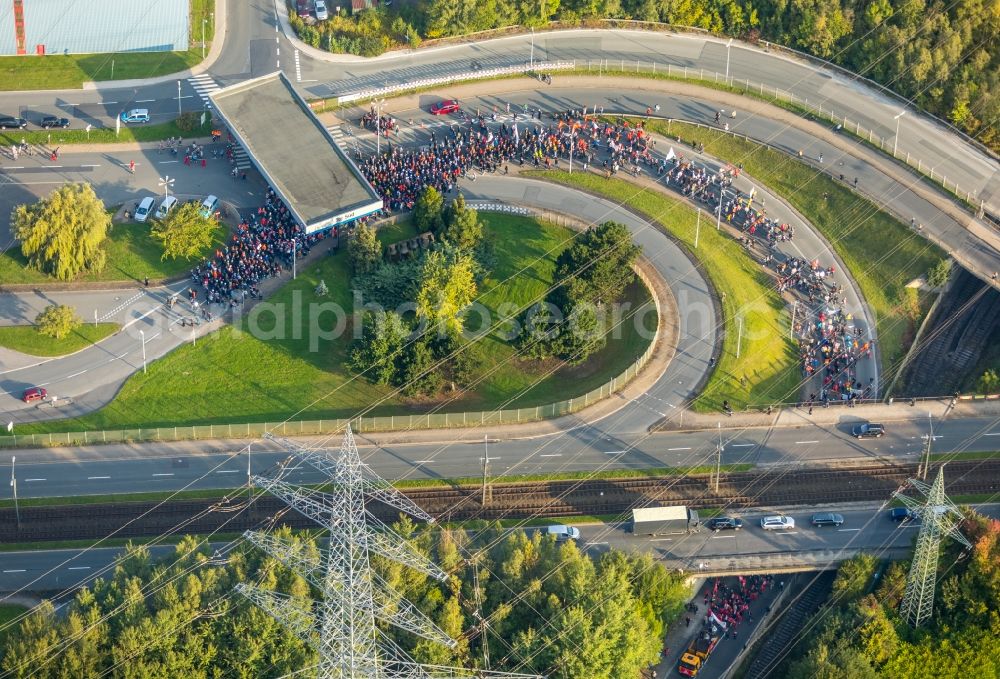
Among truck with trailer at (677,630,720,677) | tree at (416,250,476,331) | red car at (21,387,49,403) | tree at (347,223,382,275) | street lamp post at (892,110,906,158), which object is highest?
street lamp post at (892,110,906,158)

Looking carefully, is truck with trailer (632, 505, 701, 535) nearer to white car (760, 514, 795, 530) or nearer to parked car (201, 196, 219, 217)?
white car (760, 514, 795, 530)

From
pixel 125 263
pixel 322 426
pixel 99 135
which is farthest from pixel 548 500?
pixel 99 135

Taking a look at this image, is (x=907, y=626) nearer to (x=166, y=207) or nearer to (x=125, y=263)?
(x=125, y=263)

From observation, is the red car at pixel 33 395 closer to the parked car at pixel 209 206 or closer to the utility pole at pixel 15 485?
the utility pole at pixel 15 485

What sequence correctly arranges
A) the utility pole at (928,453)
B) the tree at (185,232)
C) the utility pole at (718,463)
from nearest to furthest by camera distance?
the utility pole at (718,463) → the utility pole at (928,453) → the tree at (185,232)

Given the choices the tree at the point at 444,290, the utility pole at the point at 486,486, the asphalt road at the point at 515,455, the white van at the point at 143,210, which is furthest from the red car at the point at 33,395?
the utility pole at the point at 486,486

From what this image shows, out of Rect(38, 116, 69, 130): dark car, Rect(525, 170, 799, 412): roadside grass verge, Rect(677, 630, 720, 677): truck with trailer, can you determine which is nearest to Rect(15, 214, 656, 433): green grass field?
Rect(525, 170, 799, 412): roadside grass verge
